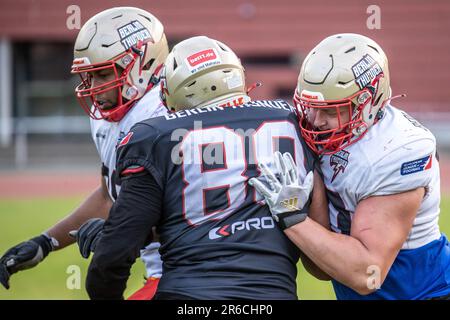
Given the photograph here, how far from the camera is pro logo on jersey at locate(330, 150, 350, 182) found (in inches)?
130

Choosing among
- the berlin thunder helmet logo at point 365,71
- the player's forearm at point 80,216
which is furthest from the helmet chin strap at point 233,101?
the player's forearm at point 80,216

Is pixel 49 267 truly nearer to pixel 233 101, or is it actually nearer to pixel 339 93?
pixel 233 101

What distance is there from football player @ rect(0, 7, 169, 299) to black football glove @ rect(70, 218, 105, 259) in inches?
22.8

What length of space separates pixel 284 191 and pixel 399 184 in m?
0.52

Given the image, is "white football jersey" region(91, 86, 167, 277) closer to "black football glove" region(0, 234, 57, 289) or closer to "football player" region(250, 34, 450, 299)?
"black football glove" region(0, 234, 57, 289)

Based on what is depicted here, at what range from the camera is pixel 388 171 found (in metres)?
3.17

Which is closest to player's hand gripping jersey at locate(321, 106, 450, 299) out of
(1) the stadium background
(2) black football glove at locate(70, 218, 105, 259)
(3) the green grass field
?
(2) black football glove at locate(70, 218, 105, 259)

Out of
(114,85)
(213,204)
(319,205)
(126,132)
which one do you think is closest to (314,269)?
(319,205)

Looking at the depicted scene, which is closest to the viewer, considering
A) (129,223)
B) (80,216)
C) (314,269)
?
(129,223)

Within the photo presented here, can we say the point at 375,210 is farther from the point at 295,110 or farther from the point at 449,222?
the point at 449,222

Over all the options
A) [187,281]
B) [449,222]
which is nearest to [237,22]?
[449,222]

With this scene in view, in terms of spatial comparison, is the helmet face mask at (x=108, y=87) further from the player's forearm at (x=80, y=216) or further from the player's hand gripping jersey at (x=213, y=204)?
the player's hand gripping jersey at (x=213, y=204)

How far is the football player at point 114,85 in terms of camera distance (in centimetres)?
394

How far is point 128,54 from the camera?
397 centimetres
